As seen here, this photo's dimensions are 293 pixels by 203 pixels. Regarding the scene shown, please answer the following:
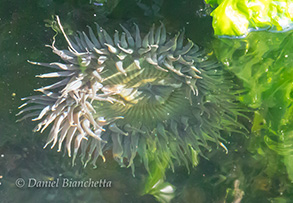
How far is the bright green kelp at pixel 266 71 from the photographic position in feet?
3.76

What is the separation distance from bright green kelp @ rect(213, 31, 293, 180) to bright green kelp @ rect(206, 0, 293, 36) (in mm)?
43

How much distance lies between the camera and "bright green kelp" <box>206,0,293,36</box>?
1.08m

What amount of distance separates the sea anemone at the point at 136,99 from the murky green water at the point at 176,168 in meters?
0.05

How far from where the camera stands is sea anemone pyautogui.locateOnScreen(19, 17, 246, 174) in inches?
42.6

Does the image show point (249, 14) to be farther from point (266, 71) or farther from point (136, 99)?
point (136, 99)

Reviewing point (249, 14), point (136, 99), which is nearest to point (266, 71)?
point (249, 14)

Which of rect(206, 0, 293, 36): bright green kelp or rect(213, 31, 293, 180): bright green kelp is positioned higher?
rect(206, 0, 293, 36): bright green kelp

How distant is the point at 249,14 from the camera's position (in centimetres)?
108

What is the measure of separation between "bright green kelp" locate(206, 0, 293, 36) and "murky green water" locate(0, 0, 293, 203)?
46 mm

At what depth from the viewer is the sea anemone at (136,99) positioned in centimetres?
108

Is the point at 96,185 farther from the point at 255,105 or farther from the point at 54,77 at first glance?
the point at 255,105

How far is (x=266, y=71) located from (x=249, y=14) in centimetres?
21

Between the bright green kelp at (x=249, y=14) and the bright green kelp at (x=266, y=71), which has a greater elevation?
the bright green kelp at (x=249, y=14)

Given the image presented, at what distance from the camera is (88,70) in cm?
109
